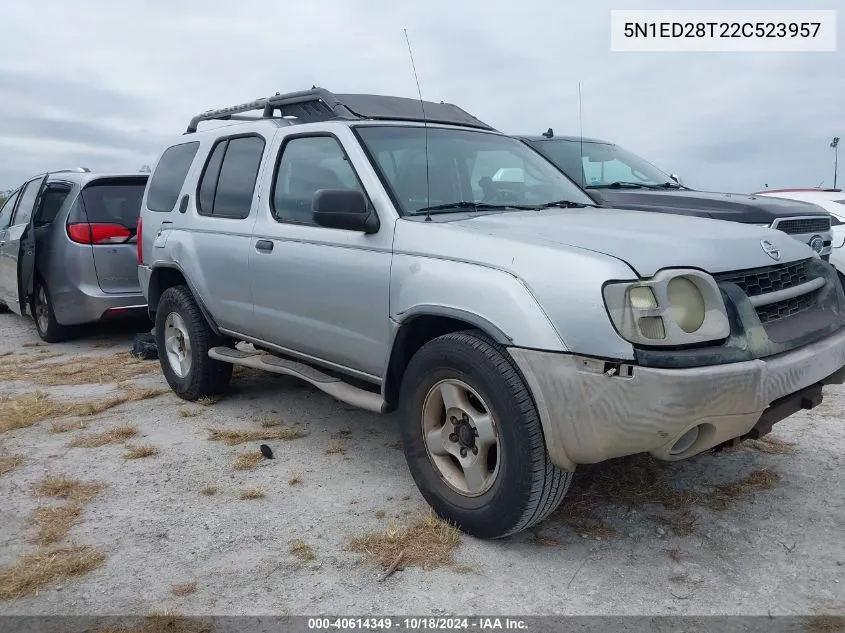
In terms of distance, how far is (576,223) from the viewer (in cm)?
334

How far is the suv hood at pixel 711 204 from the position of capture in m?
6.04

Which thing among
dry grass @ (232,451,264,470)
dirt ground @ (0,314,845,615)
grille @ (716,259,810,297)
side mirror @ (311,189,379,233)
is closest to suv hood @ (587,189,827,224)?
dirt ground @ (0,314,845,615)

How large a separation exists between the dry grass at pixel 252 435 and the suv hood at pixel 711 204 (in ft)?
9.77

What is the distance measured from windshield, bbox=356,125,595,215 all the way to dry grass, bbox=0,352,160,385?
11.7ft

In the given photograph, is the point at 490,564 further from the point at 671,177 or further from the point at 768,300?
the point at 671,177

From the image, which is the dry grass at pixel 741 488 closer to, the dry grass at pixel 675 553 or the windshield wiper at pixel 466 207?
the dry grass at pixel 675 553

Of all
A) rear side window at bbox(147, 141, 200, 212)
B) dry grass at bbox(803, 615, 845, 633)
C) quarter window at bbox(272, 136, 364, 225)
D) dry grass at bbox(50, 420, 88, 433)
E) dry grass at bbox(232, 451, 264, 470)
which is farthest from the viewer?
rear side window at bbox(147, 141, 200, 212)

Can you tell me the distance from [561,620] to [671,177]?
245 inches

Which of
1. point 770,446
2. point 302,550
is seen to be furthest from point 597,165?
point 302,550

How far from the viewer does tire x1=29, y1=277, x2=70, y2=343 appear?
7598 millimetres

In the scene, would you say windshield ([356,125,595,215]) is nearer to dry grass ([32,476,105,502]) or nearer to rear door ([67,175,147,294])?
dry grass ([32,476,105,502])

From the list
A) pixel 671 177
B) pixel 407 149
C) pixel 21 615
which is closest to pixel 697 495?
pixel 407 149

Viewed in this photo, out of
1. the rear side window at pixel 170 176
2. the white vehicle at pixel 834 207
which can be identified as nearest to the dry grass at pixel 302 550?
the rear side window at pixel 170 176

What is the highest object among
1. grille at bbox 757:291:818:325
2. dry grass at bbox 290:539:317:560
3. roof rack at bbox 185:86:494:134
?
roof rack at bbox 185:86:494:134
